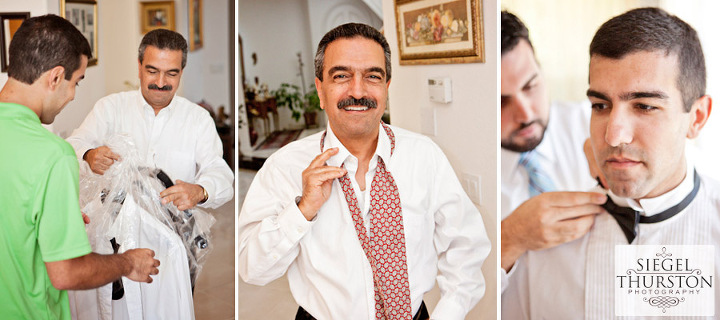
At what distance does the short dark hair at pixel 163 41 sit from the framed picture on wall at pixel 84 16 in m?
0.16

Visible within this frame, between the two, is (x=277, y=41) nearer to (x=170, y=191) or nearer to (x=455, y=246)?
(x=170, y=191)

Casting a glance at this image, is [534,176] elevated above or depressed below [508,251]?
above

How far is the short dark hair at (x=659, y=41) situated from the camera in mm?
2340

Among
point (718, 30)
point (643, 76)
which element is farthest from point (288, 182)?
point (718, 30)

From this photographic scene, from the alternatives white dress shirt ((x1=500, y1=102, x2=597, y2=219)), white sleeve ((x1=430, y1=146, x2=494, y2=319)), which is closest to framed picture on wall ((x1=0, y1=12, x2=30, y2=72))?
white sleeve ((x1=430, y1=146, x2=494, y2=319))

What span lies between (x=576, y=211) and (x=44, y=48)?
Result: 210 cm

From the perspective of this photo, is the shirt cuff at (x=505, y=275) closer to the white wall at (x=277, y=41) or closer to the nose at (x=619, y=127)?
the nose at (x=619, y=127)

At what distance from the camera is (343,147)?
90.4 inches

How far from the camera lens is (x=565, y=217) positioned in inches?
97.3

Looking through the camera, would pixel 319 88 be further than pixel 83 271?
Yes

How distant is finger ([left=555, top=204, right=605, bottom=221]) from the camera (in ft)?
8.04

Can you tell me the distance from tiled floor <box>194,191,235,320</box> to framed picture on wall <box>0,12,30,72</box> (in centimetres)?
94

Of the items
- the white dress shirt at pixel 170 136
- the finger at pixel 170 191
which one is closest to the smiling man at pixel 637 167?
the white dress shirt at pixel 170 136

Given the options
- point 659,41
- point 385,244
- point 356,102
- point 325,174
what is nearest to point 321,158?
point 325,174
